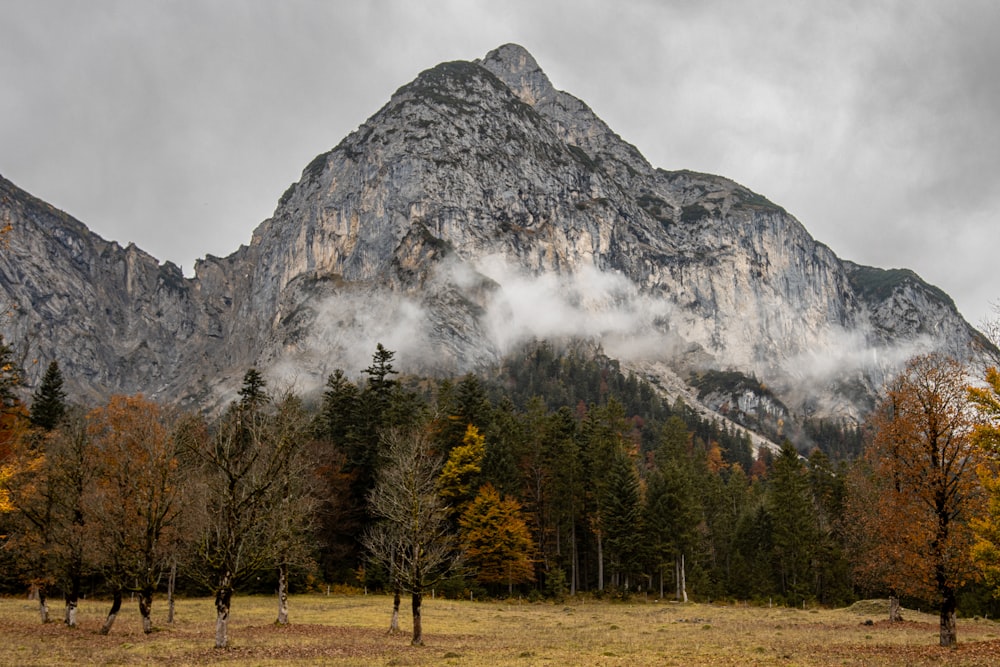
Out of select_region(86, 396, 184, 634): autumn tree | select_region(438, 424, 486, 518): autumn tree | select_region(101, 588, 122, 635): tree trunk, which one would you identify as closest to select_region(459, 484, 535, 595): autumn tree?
select_region(438, 424, 486, 518): autumn tree

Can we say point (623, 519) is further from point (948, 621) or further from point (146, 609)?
point (146, 609)

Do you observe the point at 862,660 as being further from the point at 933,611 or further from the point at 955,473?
the point at 933,611

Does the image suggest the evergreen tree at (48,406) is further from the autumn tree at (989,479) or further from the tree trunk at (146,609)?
the autumn tree at (989,479)

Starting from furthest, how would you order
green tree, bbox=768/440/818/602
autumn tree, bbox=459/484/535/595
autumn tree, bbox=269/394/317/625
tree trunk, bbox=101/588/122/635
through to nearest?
1. green tree, bbox=768/440/818/602
2. autumn tree, bbox=459/484/535/595
3. autumn tree, bbox=269/394/317/625
4. tree trunk, bbox=101/588/122/635

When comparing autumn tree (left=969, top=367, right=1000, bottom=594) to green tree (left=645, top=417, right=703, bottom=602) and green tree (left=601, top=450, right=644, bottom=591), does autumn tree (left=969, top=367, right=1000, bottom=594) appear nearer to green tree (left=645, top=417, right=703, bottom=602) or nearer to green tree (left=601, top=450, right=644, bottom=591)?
green tree (left=601, top=450, right=644, bottom=591)

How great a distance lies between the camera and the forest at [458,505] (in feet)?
88.2

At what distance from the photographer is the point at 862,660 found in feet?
69.3

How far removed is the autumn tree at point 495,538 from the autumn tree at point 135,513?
27492 millimetres

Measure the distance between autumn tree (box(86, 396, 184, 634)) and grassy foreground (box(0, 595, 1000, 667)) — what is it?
2.46m

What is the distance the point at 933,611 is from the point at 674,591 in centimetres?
2492

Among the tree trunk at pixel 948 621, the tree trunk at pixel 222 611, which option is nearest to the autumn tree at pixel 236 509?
the tree trunk at pixel 222 611

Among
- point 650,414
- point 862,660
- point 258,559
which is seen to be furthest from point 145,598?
point 650,414

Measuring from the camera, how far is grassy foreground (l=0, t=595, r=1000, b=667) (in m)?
22.1

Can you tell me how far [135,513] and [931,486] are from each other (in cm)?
3558
